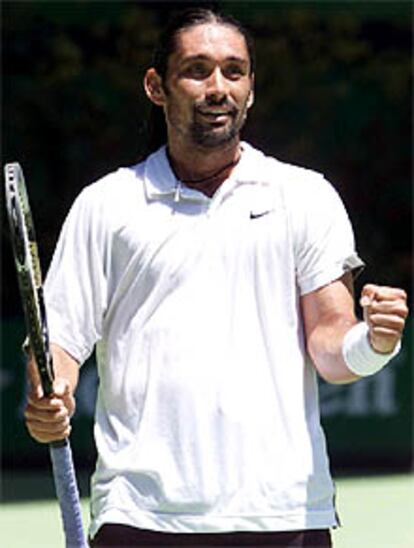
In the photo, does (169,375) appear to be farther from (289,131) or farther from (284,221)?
(289,131)

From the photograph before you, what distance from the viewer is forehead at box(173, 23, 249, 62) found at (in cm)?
401

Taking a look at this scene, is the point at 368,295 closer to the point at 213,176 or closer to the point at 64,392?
the point at 213,176

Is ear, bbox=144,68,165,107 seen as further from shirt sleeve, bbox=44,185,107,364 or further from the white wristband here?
the white wristband

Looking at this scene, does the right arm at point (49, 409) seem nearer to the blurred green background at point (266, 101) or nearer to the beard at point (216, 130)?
the beard at point (216, 130)

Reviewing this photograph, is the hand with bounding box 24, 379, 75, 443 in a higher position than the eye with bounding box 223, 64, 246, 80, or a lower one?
lower

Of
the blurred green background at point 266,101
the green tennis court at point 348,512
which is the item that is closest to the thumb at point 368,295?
the green tennis court at point 348,512

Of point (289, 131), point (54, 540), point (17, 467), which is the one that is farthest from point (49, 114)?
point (54, 540)

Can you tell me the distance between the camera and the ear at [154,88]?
4152mm

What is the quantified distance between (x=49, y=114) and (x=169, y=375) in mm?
10100

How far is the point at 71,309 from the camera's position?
399 cm

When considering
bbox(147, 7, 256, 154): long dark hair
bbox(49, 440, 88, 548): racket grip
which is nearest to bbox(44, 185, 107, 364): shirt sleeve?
bbox(49, 440, 88, 548): racket grip

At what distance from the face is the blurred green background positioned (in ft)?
28.0

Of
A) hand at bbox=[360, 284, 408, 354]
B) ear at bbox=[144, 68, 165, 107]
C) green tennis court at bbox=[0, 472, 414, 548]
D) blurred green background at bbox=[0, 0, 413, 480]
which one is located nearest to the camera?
hand at bbox=[360, 284, 408, 354]

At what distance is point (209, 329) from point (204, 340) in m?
0.03
